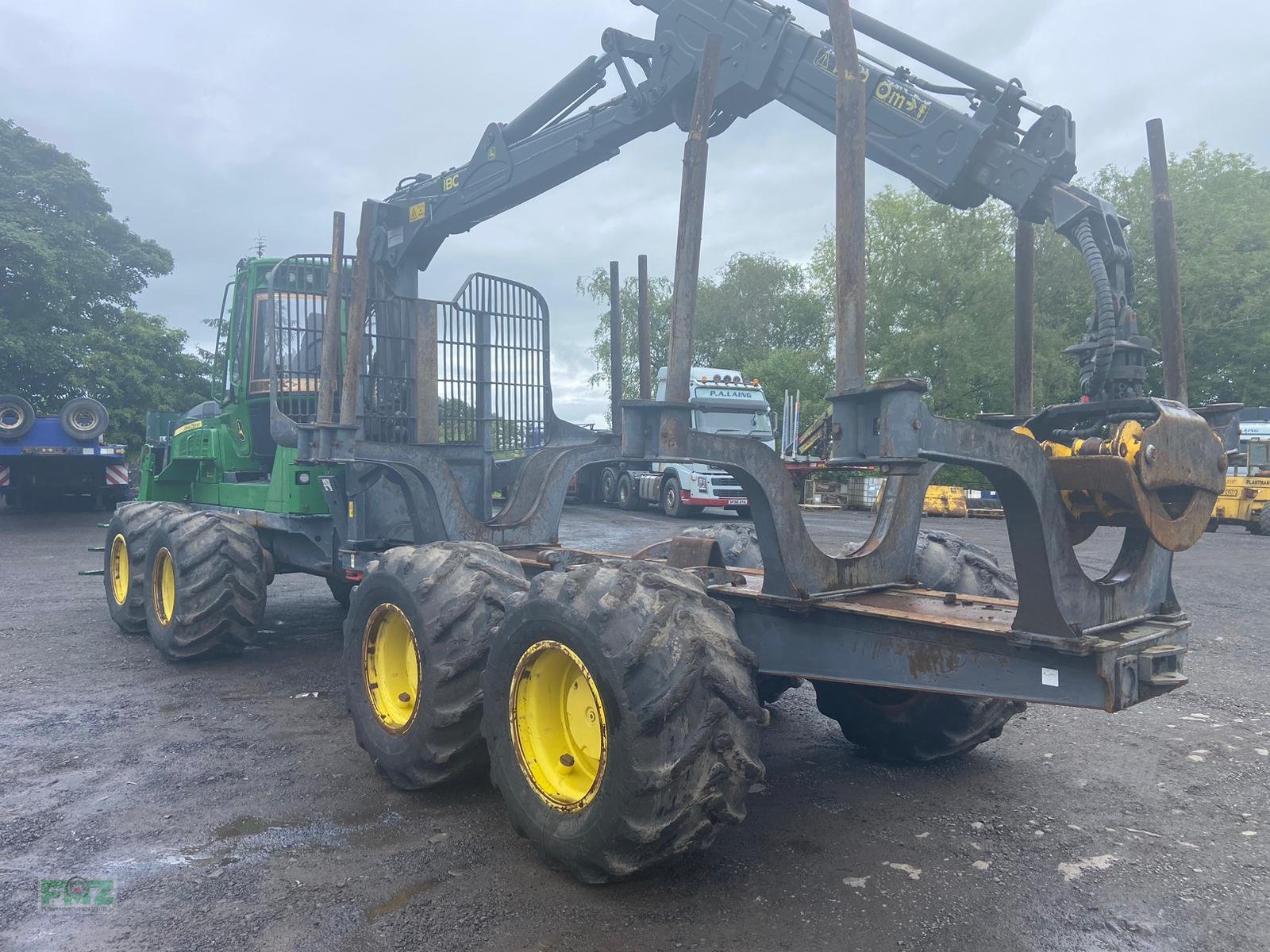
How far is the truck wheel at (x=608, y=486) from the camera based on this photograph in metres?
26.2

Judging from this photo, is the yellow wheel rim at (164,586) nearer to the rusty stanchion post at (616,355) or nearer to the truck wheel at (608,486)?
the rusty stanchion post at (616,355)

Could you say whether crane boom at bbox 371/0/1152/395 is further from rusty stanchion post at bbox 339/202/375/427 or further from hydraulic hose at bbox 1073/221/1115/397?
rusty stanchion post at bbox 339/202/375/427

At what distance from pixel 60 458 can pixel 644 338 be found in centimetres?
1977

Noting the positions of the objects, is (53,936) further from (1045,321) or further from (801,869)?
(1045,321)

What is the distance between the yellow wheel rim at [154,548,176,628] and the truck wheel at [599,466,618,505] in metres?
18.8

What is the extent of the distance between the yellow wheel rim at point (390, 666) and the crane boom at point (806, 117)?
349 centimetres

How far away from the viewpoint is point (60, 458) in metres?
21.0

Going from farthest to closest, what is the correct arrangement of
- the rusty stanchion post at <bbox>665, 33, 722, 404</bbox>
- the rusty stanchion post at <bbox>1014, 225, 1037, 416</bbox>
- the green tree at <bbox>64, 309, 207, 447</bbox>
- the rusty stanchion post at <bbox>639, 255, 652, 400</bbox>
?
the green tree at <bbox>64, 309, 207, 447</bbox>
the rusty stanchion post at <bbox>639, 255, 652, 400</bbox>
the rusty stanchion post at <bbox>1014, 225, 1037, 416</bbox>
the rusty stanchion post at <bbox>665, 33, 722, 404</bbox>

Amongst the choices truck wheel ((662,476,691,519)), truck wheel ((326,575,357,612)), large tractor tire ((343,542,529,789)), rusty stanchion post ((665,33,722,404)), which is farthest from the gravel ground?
truck wheel ((662,476,691,519))

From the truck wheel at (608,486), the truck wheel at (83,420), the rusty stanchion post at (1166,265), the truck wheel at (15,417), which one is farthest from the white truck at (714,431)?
the rusty stanchion post at (1166,265)

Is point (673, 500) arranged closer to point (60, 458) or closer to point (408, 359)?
point (60, 458)

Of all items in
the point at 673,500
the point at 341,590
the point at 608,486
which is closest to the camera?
the point at 341,590

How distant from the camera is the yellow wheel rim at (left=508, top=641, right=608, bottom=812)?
12.2 feet

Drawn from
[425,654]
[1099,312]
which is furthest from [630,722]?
[1099,312]
